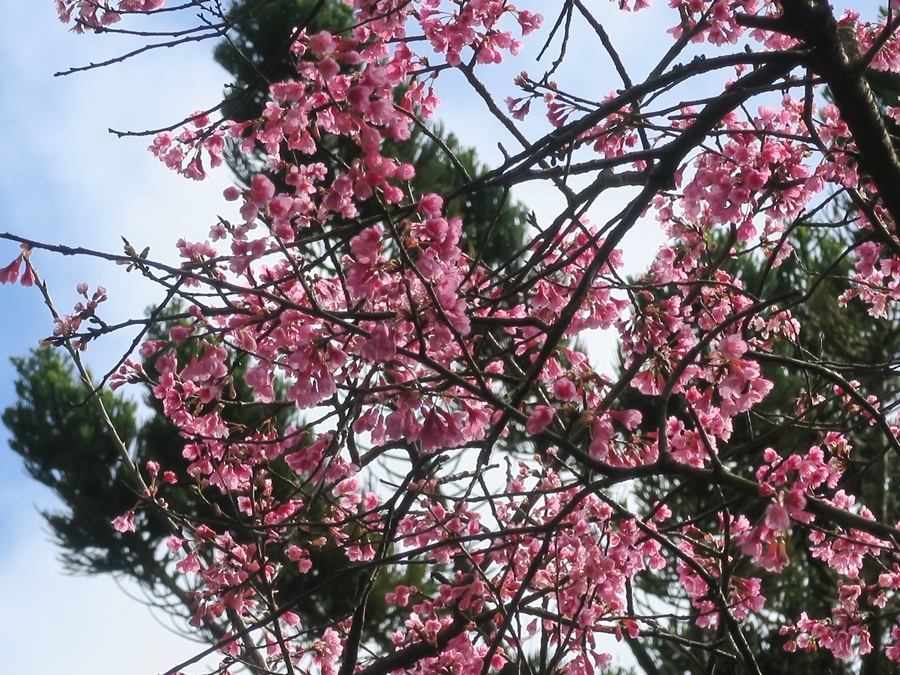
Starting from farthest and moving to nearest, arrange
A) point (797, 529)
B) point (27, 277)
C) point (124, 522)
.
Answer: point (797, 529) < point (124, 522) < point (27, 277)

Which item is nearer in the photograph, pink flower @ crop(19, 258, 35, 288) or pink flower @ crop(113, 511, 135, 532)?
pink flower @ crop(19, 258, 35, 288)

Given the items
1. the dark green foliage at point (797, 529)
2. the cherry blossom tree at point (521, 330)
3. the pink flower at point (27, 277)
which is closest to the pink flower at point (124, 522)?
the cherry blossom tree at point (521, 330)

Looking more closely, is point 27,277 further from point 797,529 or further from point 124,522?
point 797,529

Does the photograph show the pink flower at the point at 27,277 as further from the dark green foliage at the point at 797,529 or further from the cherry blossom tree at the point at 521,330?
the dark green foliage at the point at 797,529

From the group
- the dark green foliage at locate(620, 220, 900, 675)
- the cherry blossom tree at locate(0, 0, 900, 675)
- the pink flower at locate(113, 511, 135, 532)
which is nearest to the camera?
the cherry blossom tree at locate(0, 0, 900, 675)

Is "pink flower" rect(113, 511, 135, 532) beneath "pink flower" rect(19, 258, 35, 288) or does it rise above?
beneath

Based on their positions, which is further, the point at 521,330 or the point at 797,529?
the point at 797,529

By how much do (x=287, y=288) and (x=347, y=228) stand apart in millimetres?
821

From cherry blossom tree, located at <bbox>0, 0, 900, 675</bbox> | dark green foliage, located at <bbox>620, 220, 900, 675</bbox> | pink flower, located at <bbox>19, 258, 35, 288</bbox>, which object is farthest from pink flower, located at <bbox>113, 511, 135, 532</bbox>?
dark green foliage, located at <bbox>620, 220, 900, 675</bbox>

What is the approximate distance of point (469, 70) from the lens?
3.16 metres

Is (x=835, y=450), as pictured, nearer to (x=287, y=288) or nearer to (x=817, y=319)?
(x=287, y=288)

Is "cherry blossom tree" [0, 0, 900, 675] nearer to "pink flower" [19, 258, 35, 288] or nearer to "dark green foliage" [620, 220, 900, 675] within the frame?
"pink flower" [19, 258, 35, 288]

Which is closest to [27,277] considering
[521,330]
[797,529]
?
[521,330]

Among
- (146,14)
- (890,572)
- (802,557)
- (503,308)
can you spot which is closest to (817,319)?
(802,557)
